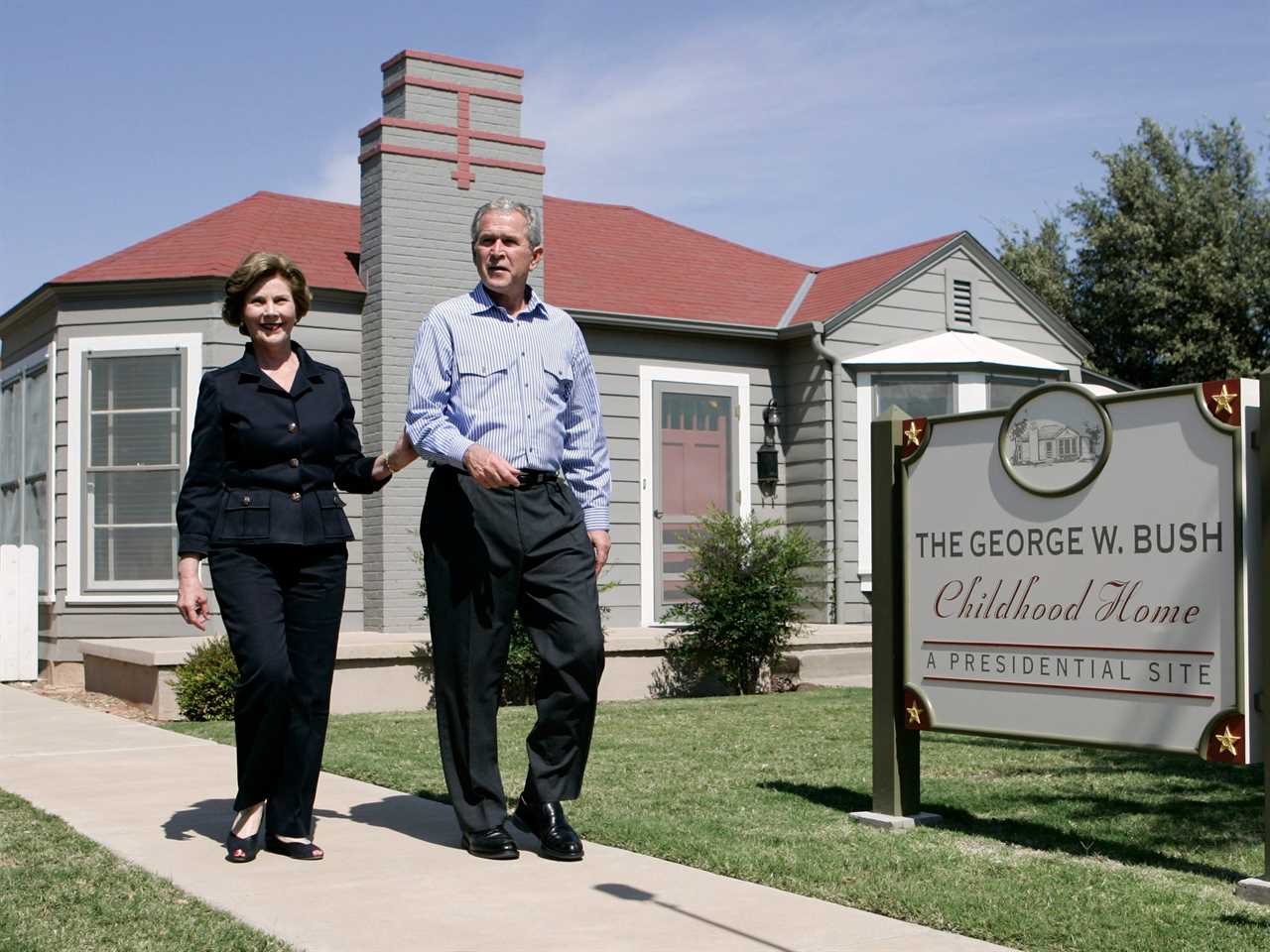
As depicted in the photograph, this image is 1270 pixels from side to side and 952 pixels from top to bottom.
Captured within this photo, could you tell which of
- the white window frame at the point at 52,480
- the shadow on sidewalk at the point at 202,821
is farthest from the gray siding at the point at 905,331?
the shadow on sidewalk at the point at 202,821

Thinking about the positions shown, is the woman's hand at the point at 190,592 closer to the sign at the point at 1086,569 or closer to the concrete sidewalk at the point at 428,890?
the concrete sidewalk at the point at 428,890

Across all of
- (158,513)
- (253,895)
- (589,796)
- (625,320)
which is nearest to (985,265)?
(625,320)

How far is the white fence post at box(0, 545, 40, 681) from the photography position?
12906 mm

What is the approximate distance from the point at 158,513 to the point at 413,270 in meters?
2.98

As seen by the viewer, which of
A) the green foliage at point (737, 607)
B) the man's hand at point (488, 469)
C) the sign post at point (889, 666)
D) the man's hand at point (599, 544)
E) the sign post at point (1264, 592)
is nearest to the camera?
the sign post at point (1264, 592)

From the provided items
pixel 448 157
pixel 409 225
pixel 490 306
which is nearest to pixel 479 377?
pixel 490 306

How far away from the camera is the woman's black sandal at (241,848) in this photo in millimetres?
4719

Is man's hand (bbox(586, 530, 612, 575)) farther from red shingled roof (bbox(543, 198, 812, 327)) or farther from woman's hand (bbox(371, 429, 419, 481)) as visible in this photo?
red shingled roof (bbox(543, 198, 812, 327))

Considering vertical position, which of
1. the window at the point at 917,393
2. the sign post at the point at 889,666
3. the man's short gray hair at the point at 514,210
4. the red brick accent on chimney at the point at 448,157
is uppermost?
the red brick accent on chimney at the point at 448,157

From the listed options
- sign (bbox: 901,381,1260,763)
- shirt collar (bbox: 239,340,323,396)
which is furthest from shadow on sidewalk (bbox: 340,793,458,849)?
sign (bbox: 901,381,1260,763)

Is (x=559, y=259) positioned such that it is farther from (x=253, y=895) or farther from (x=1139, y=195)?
(x=1139, y=195)

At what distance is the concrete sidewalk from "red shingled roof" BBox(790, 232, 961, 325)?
30.6ft

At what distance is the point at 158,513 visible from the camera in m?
12.5

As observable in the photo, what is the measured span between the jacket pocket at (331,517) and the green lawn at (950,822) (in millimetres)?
1369
